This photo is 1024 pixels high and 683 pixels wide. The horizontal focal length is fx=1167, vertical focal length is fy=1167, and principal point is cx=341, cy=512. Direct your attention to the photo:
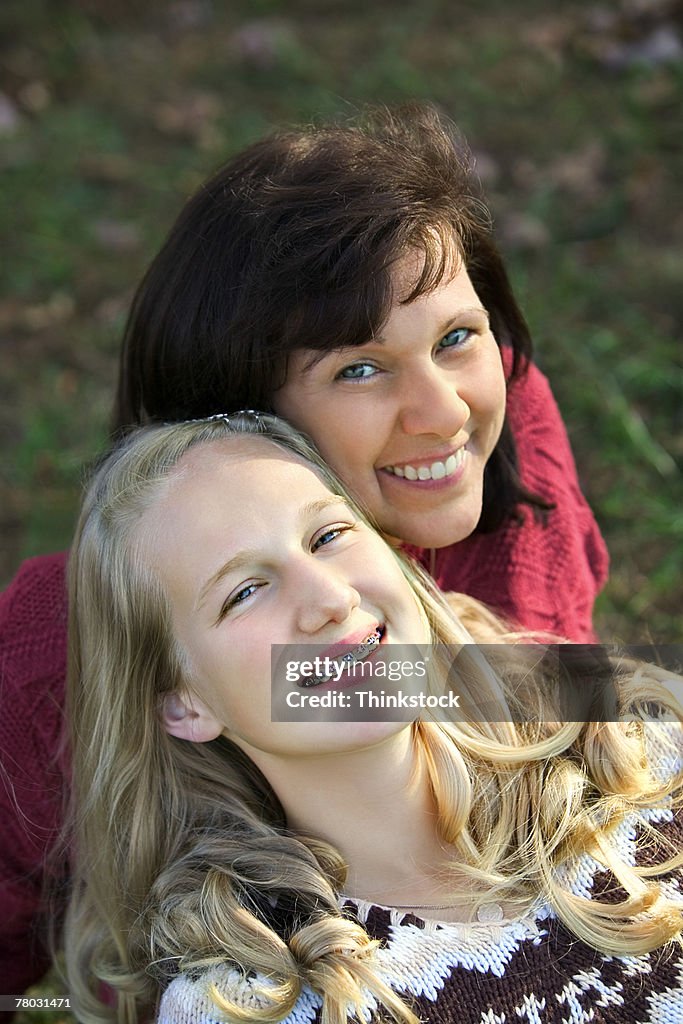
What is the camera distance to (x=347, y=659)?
159cm

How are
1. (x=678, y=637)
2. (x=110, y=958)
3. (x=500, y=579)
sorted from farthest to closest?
1. (x=678, y=637)
2. (x=500, y=579)
3. (x=110, y=958)

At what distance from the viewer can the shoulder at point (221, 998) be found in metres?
1.57

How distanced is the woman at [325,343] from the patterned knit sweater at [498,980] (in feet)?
1.88

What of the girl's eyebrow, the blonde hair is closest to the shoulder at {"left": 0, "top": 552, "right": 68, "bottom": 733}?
the blonde hair

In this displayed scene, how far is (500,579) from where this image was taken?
2260mm

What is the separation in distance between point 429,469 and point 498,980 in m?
0.78

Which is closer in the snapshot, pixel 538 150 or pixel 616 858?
pixel 616 858

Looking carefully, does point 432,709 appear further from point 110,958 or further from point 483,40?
point 483,40

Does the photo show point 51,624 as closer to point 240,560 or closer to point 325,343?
point 240,560

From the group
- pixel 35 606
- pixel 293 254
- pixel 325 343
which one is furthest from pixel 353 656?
pixel 35 606

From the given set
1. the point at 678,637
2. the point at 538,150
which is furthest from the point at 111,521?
the point at 538,150

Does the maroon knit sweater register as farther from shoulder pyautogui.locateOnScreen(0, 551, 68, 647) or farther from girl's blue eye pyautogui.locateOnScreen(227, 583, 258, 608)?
girl's blue eye pyautogui.locateOnScreen(227, 583, 258, 608)

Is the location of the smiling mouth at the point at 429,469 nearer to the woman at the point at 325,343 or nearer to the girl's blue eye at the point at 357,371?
the woman at the point at 325,343

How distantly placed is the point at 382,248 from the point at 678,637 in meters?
1.39
